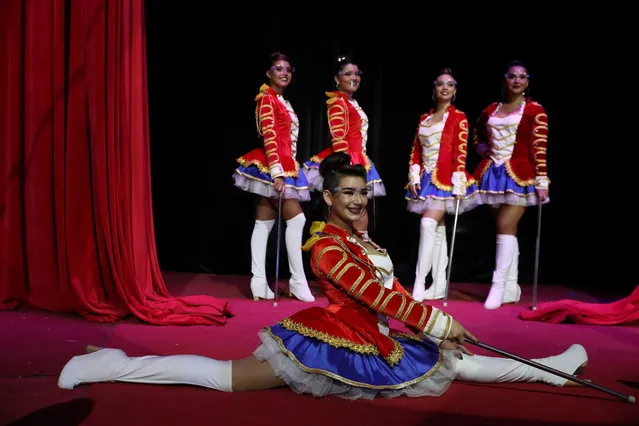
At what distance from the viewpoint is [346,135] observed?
4215mm

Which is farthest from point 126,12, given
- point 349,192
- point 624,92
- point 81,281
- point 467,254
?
point 624,92

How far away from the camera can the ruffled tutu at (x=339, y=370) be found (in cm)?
220

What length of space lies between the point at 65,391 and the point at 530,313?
2508 millimetres

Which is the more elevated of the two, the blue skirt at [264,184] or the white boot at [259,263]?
the blue skirt at [264,184]

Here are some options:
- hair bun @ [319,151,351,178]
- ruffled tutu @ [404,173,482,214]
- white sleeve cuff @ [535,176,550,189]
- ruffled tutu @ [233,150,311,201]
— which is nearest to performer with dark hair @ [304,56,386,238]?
ruffled tutu @ [233,150,311,201]

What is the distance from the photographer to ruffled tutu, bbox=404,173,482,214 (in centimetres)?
424

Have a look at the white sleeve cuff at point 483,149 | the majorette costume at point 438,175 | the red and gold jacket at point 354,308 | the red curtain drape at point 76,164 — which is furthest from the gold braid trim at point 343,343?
the white sleeve cuff at point 483,149

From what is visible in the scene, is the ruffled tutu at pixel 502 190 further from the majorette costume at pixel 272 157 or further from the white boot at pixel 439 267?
the majorette costume at pixel 272 157

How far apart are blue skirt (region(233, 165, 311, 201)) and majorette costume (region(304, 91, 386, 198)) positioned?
0.50 feet

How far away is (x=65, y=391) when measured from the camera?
231 cm

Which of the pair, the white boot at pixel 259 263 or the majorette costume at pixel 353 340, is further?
the white boot at pixel 259 263

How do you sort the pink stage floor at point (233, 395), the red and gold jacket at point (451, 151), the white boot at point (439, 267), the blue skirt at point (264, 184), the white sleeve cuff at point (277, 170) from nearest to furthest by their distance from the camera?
the pink stage floor at point (233, 395) → the white sleeve cuff at point (277, 170) → the blue skirt at point (264, 184) → the red and gold jacket at point (451, 151) → the white boot at point (439, 267)

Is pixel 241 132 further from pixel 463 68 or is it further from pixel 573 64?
pixel 573 64

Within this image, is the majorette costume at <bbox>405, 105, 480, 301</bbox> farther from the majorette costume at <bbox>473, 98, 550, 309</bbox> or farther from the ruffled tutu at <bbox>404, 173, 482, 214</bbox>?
the majorette costume at <bbox>473, 98, 550, 309</bbox>
